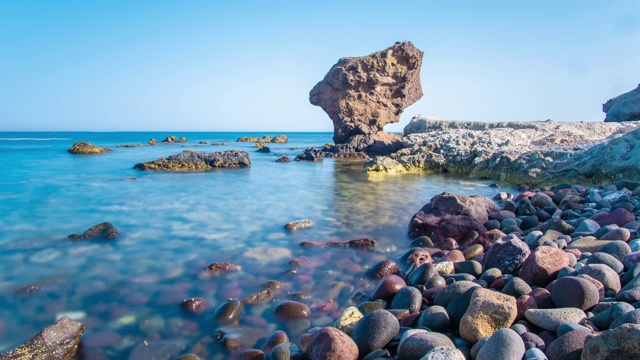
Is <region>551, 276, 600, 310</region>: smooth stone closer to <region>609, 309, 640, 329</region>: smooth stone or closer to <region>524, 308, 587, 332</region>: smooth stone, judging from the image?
<region>524, 308, 587, 332</region>: smooth stone

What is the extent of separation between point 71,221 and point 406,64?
2151cm

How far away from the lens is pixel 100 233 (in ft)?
20.2

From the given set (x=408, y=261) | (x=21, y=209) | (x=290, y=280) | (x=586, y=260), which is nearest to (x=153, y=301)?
(x=290, y=280)

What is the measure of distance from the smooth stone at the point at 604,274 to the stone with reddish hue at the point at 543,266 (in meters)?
0.20

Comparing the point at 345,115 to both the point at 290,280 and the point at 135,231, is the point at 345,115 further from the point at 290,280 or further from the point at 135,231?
the point at 290,280

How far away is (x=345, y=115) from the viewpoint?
81.8 feet

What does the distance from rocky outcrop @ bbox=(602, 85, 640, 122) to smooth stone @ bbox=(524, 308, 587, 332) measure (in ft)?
74.0

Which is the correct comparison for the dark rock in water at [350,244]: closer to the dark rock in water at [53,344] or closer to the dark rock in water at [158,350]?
the dark rock in water at [158,350]

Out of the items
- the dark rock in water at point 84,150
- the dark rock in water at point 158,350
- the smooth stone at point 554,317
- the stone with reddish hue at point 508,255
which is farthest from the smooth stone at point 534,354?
the dark rock in water at point 84,150

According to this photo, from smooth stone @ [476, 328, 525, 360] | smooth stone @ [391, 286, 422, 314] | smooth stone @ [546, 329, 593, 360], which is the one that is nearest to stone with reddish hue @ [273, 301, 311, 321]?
smooth stone @ [391, 286, 422, 314]

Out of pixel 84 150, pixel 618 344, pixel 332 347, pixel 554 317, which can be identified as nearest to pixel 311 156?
pixel 84 150

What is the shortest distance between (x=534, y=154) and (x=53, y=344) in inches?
476

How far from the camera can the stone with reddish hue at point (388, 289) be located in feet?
12.3

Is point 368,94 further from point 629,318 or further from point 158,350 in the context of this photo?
point 629,318
